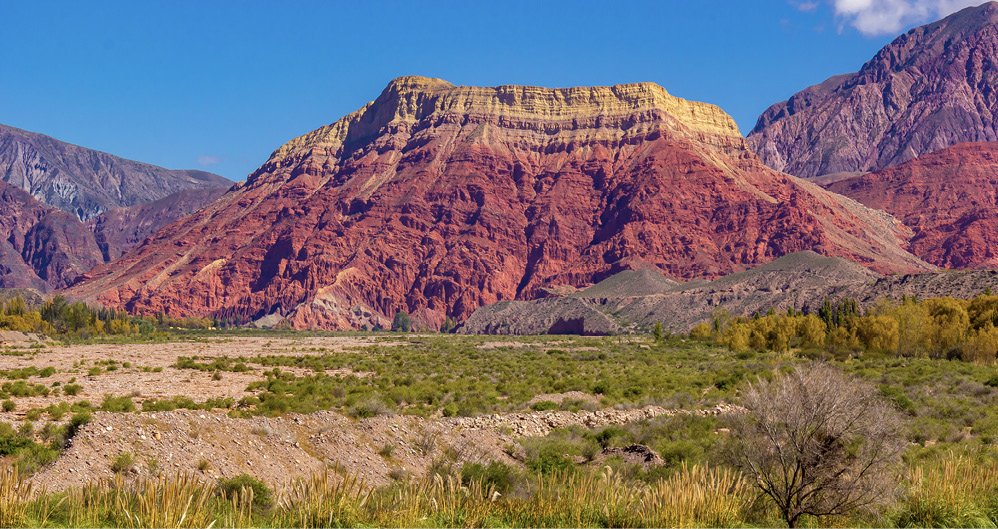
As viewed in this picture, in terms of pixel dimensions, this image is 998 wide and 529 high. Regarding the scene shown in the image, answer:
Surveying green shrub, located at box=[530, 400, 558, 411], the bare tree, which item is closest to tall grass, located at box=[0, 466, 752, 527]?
the bare tree

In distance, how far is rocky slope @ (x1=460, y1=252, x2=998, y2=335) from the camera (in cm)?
12169

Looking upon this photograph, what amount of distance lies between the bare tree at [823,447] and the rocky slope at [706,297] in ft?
A: 333

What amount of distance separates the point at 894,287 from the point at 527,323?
257 feet

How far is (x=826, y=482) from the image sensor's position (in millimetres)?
15320

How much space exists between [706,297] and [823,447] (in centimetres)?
14765

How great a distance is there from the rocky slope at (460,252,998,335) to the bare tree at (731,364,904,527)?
101 meters

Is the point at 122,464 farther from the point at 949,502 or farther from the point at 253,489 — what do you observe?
the point at 949,502

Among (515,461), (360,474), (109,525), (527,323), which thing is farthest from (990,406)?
(527,323)

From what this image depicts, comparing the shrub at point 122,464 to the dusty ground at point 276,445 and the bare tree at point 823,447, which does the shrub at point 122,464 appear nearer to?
the dusty ground at point 276,445

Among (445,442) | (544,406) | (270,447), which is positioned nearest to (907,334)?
(544,406)

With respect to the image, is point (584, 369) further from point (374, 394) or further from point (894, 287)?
point (894, 287)

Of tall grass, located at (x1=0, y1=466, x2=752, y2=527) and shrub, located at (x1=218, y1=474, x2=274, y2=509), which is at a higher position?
tall grass, located at (x1=0, y1=466, x2=752, y2=527)

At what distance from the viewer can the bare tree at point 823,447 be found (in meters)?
15.3

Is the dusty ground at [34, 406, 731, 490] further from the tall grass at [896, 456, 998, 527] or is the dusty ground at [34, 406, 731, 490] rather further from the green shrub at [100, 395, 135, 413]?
the tall grass at [896, 456, 998, 527]
